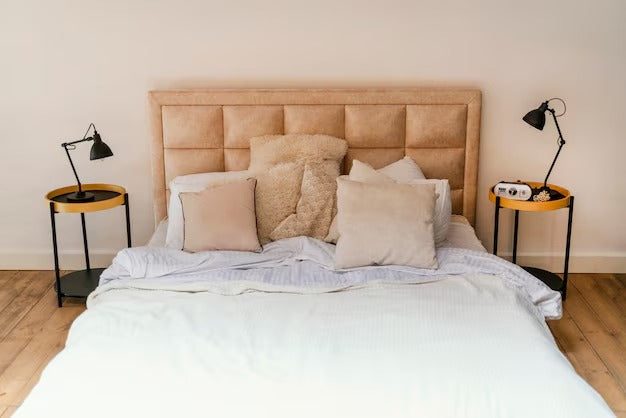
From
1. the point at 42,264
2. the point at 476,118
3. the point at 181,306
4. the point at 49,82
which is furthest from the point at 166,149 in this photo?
the point at 476,118

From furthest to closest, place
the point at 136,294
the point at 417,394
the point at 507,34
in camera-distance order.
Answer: the point at 507,34 → the point at 136,294 → the point at 417,394

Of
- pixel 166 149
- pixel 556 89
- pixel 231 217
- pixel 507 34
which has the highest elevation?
pixel 507 34

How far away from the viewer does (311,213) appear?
11.8 ft

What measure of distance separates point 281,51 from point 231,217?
44.2 inches

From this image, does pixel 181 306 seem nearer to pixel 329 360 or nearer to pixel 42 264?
pixel 329 360

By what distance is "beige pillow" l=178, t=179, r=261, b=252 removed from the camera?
3.46 m

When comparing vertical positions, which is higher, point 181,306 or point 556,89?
point 556,89

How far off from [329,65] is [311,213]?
3.15ft

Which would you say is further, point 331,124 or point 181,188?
point 331,124

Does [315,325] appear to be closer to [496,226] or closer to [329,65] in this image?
[496,226]

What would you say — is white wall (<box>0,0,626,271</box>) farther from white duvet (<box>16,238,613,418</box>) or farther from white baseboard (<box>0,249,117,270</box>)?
→ white duvet (<box>16,238,613,418</box>)

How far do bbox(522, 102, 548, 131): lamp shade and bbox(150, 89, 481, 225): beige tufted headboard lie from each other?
29 cm

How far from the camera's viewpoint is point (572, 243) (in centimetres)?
432

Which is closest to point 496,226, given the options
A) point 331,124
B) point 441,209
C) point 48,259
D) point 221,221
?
point 441,209
